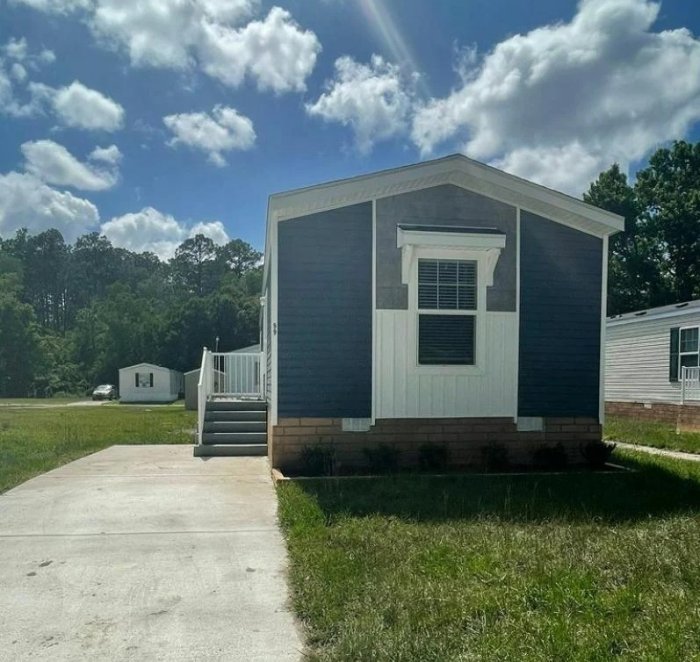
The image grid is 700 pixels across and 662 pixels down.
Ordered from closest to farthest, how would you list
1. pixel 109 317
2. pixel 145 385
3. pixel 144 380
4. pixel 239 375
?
pixel 239 375
pixel 145 385
pixel 144 380
pixel 109 317

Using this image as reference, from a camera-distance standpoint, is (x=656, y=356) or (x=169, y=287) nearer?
(x=656, y=356)

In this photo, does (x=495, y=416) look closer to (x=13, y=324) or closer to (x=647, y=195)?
(x=647, y=195)

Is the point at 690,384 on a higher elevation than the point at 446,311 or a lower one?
lower

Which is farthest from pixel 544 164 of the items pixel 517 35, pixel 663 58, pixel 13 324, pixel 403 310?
pixel 13 324

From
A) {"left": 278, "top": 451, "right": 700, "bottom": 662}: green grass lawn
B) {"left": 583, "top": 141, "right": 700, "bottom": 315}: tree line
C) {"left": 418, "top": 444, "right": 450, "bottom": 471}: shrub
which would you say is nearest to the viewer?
{"left": 278, "top": 451, "right": 700, "bottom": 662}: green grass lawn

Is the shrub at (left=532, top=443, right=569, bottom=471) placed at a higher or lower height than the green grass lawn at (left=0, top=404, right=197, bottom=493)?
higher

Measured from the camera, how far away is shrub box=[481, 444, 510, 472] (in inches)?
287

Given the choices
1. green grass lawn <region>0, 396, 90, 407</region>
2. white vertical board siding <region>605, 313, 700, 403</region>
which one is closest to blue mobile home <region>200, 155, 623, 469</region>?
white vertical board siding <region>605, 313, 700, 403</region>

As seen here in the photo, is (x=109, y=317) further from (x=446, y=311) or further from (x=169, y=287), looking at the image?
(x=446, y=311)

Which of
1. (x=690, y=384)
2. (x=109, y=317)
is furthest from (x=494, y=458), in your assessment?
(x=109, y=317)

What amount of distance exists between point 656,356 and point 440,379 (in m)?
10.3

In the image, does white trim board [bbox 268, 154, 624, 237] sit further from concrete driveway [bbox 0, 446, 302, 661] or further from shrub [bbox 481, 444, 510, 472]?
concrete driveway [bbox 0, 446, 302, 661]

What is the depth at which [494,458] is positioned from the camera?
7.33m

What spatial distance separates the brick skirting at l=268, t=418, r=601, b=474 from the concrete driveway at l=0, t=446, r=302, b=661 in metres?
0.70
